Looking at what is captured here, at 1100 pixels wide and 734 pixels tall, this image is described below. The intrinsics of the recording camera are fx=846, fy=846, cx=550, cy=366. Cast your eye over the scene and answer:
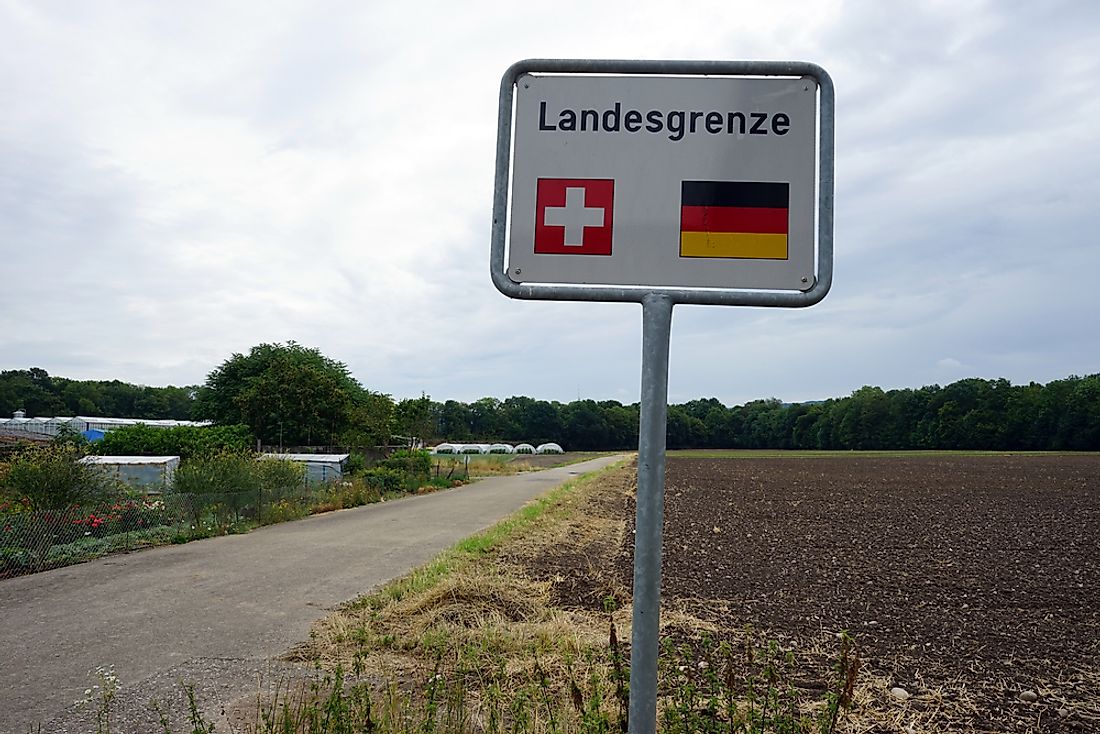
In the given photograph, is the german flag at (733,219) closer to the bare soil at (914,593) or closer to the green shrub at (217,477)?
the bare soil at (914,593)

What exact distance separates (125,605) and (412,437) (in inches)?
A: 1712

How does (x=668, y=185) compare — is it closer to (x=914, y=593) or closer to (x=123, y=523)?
(x=914, y=593)

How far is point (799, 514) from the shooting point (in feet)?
68.1

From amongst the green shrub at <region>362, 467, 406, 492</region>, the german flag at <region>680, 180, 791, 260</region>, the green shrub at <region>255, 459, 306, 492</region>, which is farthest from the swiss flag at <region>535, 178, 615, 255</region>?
the green shrub at <region>362, 467, 406, 492</region>

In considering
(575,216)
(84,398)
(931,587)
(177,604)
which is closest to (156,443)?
(177,604)

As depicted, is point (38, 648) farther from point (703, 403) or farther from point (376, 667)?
point (703, 403)

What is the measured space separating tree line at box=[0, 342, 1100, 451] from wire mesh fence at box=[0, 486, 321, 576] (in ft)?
64.2

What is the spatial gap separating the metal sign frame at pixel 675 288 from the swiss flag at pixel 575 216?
0.26ft

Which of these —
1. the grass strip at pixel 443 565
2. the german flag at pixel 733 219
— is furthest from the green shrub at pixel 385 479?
the german flag at pixel 733 219

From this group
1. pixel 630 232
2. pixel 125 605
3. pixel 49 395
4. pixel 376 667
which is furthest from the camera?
pixel 49 395

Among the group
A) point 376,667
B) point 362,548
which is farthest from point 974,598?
point 362,548

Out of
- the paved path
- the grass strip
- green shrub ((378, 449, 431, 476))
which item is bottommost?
the paved path

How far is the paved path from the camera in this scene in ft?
21.0

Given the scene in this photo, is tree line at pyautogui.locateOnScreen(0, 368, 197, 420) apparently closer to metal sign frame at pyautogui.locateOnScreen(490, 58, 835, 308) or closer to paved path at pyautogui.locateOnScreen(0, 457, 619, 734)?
paved path at pyautogui.locateOnScreen(0, 457, 619, 734)
